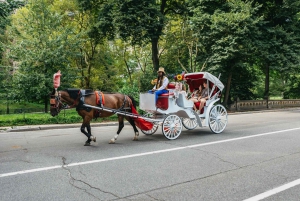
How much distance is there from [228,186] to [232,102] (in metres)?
24.1

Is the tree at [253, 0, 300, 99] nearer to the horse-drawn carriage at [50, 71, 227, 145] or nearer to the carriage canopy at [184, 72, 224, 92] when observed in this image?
the carriage canopy at [184, 72, 224, 92]

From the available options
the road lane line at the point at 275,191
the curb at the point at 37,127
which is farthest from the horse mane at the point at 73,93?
the road lane line at the point at 275,191

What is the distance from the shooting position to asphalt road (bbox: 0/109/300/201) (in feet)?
16.4

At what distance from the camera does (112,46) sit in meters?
40.8

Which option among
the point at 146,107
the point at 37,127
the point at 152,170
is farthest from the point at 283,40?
the point at 152,170

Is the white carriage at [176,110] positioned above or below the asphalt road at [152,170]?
above

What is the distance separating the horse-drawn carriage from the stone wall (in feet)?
55.3

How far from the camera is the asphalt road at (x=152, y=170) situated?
5000 millimetres

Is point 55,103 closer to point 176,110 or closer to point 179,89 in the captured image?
point 176,110

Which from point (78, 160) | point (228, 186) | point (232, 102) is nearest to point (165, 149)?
point (78, 160)

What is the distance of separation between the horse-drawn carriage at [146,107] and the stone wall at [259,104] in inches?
663

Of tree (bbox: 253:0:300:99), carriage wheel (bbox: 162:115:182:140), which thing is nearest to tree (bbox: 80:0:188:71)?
tree (bbox: 253:0:300:99)

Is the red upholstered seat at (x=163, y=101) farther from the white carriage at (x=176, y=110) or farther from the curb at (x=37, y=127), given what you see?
the curb at (x=37, y=127)

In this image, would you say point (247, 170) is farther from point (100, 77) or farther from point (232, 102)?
point (100, 77)
